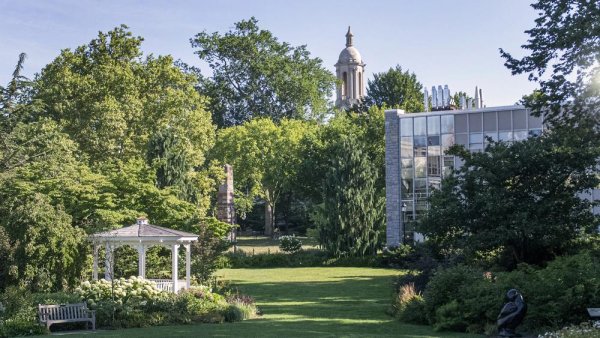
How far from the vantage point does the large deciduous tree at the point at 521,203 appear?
27.7 metres

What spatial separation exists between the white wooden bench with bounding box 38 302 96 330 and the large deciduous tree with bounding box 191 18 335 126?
2093 inches

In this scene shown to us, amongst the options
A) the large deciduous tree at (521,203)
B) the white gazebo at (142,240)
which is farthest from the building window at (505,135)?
the white gazebo at (142,240)

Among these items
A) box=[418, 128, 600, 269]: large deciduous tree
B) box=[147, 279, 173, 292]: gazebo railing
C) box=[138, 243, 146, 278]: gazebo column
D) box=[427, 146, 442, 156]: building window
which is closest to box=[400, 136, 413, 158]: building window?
box=[427, 146, 442, 156]: building window

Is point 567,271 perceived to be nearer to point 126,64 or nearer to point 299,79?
point 126,64

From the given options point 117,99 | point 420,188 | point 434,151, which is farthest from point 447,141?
point 117,99

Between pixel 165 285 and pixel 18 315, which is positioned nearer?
pixel 18 315

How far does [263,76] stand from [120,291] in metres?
53.4

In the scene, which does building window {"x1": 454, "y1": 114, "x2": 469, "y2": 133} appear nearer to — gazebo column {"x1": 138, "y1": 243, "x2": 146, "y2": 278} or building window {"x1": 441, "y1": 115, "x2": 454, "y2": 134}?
building window {"x1": 441, "y1": 115, "x2": 454, "y2": 134}

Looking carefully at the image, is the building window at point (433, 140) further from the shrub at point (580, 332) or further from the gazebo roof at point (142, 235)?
the shrub at point (580, 332)

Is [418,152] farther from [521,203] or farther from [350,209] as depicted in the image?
[521,203]

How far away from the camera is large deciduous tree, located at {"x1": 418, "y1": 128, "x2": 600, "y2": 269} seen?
27.7 meters

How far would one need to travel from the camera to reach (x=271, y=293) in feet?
111

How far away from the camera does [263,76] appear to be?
76562 mm

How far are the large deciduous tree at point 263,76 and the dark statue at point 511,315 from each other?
190 ft
